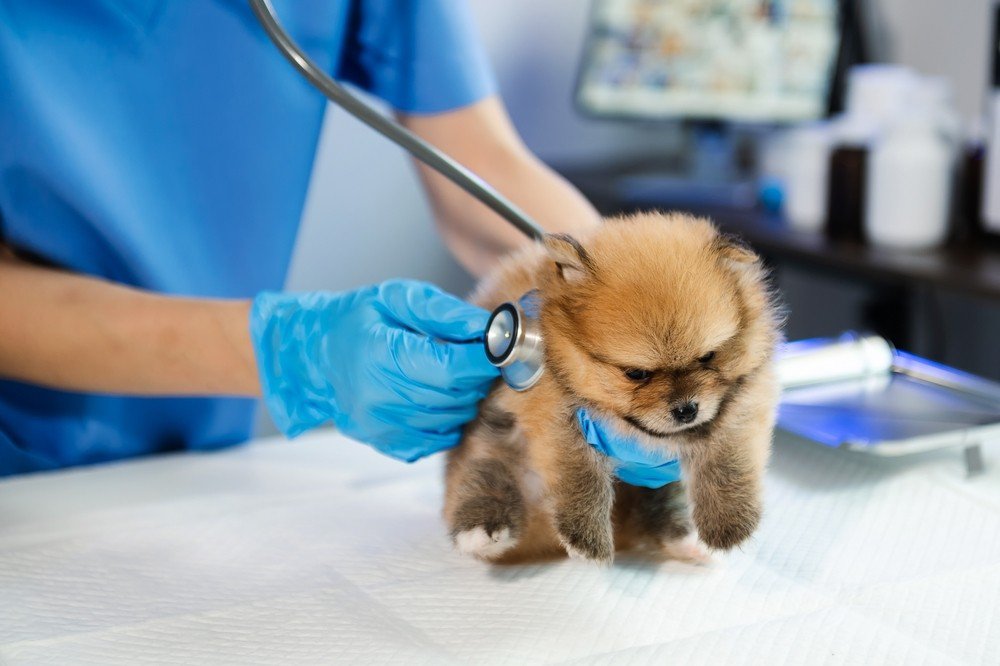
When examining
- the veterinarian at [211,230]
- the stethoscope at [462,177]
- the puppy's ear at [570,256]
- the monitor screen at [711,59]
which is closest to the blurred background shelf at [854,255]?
the monitor screen at [711,59]

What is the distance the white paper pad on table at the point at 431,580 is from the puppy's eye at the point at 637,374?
0.21 metres

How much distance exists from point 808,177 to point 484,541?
5.22 feet

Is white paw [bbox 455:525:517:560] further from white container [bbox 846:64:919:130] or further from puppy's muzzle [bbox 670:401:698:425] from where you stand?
white container [bbox 846:64:919:130]

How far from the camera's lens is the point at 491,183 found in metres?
1.48

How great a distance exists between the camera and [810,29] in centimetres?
250

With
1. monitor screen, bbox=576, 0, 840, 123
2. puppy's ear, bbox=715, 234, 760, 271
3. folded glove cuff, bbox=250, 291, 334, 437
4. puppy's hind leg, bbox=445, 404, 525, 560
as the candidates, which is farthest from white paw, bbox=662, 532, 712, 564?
monitor screen, bbox=576, 0, 840, 123

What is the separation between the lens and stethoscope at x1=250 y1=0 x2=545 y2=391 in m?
0.90

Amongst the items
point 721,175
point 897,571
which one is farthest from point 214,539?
point 721,175

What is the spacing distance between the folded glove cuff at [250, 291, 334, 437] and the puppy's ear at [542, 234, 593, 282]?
317 mm

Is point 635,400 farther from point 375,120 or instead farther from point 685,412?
point 375,120

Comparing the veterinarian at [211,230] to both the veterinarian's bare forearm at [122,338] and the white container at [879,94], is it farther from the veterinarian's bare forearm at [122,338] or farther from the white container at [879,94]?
the white container at [879,94]

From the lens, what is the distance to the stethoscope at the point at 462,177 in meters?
0.90

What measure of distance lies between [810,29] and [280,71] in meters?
1.56

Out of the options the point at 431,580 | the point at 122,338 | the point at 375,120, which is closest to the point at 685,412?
the point at 431,580
